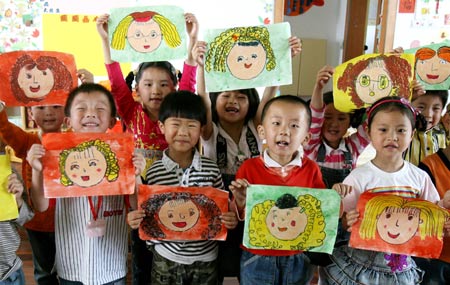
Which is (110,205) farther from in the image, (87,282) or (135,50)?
(135,50)

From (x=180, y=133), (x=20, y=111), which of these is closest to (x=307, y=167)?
(x=180, y=133)

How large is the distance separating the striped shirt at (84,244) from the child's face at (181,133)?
29 centimetres

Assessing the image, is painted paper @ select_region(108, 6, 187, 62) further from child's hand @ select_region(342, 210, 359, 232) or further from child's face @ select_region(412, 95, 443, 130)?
child's face @ select_region(412, 95, 443, 130)

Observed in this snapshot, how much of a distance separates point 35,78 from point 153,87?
0.47 meters

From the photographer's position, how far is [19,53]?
1531 mm

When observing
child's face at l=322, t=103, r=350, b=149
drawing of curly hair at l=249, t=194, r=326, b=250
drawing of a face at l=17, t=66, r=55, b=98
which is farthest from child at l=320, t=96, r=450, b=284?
drawing of a face at l=17, t=66, r=55, b=98

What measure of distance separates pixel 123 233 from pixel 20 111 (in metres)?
1.94

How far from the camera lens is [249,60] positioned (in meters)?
1.48

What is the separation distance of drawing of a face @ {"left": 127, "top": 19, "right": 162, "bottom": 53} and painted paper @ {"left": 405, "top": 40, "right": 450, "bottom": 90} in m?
1.11

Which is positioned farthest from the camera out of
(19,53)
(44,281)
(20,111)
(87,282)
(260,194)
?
(20,111)

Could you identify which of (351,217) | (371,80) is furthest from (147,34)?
(351,217)

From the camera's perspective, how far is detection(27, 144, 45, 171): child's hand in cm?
120

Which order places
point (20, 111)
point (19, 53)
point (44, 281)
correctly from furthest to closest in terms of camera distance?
point (20, 111), point (44, 281), point (19, 53)

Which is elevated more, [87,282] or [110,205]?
[110,205]
